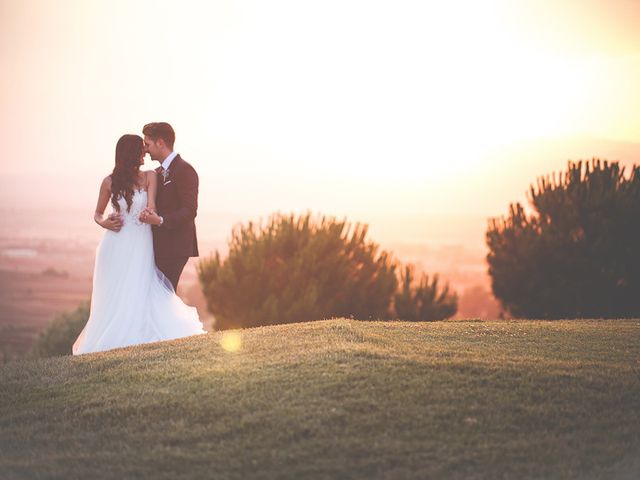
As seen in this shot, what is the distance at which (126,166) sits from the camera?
11.8 m

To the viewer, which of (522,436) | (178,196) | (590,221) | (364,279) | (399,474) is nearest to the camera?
(399,474)

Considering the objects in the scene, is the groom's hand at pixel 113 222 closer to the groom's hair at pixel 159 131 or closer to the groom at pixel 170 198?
the groom at pixel 170 198

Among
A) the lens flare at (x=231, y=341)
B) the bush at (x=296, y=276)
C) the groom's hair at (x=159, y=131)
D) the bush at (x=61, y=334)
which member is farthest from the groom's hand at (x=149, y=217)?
the bush at (x=61, y=334)

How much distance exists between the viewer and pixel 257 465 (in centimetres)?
703

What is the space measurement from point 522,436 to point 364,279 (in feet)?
73.1

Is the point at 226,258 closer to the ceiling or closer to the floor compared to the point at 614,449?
closer to the ceiling

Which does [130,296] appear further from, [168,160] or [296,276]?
[296,276]

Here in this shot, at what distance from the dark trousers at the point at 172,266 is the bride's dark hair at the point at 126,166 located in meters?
1.02

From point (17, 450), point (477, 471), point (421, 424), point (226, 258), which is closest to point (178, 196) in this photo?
point (17, 450)

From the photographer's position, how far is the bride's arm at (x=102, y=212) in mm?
11867

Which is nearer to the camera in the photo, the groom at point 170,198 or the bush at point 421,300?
the groom at point 170,198

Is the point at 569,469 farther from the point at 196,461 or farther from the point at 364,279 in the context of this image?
the point at 364,279

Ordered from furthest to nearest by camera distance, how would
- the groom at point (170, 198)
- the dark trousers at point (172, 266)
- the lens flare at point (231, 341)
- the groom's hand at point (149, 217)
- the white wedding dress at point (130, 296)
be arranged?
the dark trousers at point (172, 266)
the white wedding dress at point (130, 296)
the groom at point (170, 198)
the groom's hand at point (149, 217)
the lens flare at point (231, 341)

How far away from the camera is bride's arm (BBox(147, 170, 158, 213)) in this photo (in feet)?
39.0
